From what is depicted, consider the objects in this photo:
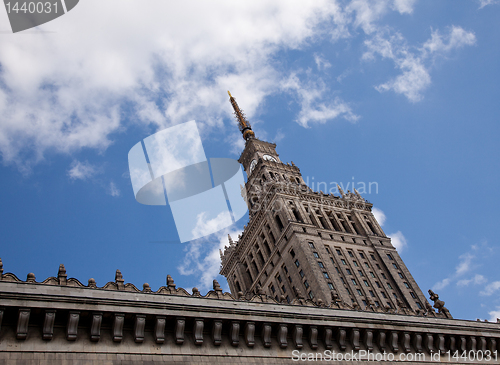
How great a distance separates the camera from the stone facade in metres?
17.5

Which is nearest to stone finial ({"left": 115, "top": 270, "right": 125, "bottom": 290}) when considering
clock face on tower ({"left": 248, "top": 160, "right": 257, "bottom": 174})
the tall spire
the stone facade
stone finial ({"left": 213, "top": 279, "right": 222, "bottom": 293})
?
the stone facade

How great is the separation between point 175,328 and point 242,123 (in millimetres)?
96867

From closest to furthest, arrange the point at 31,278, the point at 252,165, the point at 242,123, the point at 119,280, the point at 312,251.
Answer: the point at 31,278 < the point at 119,280 < the point at 312,251 < the point at 252,165 < the point at 242,123

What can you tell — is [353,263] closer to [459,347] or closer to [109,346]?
[459,347]

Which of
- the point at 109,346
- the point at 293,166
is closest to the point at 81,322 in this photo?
the point at 109,346

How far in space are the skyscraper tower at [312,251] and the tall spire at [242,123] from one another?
48.7 ft

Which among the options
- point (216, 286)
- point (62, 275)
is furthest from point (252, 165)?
point (62, 275)

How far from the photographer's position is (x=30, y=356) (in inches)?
668

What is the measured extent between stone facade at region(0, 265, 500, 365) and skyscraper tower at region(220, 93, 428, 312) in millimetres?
38986

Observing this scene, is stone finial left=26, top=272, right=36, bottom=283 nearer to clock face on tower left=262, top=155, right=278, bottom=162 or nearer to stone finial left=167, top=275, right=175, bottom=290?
stone finial left=167, top=275, right=175, bottom=290

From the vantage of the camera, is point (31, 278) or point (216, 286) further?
point (216, 286)

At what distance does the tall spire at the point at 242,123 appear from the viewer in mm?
111312

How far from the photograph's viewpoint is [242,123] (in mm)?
114688

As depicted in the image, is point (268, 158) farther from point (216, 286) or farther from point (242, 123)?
point (216, 286)
